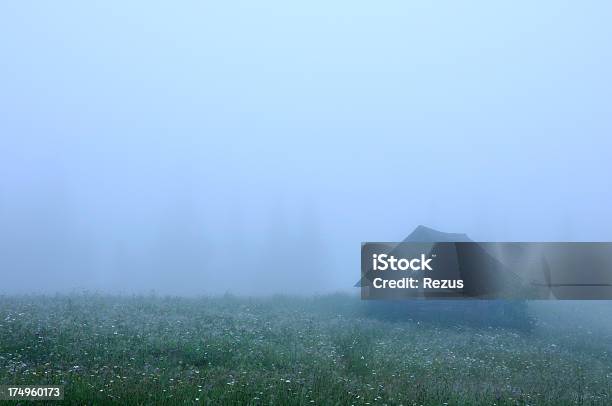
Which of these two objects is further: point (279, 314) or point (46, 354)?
point (279, 314)

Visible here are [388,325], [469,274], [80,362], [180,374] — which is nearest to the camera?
[180,374]

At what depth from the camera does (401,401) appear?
8906mm

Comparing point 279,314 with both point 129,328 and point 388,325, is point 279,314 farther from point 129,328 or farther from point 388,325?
point 129,328

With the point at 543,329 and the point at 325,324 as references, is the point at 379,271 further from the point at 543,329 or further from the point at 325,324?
the point at 543,329

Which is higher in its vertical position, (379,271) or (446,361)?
(379,271)

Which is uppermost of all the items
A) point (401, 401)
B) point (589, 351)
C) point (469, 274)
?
point (469, 274)

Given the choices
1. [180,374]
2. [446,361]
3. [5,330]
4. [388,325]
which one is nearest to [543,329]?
[388,325]

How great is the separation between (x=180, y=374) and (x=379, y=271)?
656cm

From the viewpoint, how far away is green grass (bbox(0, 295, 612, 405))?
893 centimetres

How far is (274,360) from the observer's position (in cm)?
1202

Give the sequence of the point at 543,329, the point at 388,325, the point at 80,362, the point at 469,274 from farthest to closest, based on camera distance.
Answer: the point at 543,329 < the point at 388,325 < the point at 469,274 < the point at 80,362

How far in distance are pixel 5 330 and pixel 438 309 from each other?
55.7 ft

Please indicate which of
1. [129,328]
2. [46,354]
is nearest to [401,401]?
[46,354]

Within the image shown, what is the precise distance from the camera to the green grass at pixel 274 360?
352 inches
